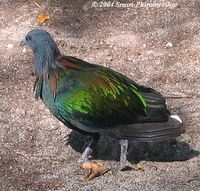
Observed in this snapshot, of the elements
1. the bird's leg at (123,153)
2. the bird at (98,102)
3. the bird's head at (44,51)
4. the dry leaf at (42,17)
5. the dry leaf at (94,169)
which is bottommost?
the dry leaf at (94,169)

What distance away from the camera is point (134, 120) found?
640 centimetres

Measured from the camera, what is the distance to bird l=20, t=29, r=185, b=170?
628 cm

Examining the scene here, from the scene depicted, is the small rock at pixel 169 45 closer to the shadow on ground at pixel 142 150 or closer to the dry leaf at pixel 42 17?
the dry leaf at pixel 42 17

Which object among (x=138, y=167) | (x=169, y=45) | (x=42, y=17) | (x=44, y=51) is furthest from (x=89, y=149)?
(x=42, y=17)

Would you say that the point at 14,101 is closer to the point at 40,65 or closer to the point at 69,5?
the point at 40,65

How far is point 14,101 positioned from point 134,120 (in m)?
1.72

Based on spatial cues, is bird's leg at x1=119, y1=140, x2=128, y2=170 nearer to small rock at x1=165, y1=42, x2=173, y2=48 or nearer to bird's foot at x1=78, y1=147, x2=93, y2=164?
bird's foot at x1=78, y1=147, x2=93, y2=164

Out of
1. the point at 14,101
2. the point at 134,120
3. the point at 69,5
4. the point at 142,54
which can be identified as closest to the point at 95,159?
the point at 134,120

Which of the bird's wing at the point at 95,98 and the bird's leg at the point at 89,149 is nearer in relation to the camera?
the bird's wing at the point at 95,98

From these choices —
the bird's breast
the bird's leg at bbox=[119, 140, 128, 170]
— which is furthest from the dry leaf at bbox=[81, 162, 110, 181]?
the bird's breast

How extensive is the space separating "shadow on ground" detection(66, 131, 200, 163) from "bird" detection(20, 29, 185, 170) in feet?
1.08

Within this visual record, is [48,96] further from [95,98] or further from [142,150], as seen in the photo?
[142,150]

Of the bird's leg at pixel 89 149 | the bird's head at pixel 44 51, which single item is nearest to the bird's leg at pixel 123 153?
the bird's leg at pixel 89 149

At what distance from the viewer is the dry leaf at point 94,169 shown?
6.51m
